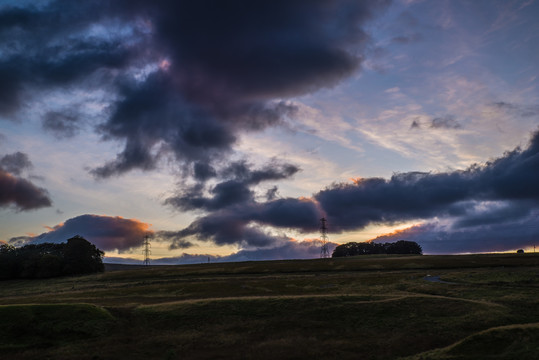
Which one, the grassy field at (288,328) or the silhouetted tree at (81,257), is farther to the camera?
the silhouetted tree at (81,257)

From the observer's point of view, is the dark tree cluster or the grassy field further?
the dark tree cluster

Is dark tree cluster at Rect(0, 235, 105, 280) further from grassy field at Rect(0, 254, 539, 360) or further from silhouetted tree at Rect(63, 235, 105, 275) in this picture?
grassy field at Rect(0, 254, 539, 360)

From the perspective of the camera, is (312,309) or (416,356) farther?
(312,309)

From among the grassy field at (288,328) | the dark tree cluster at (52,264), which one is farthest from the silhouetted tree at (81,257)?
the grassy field at (288,328)

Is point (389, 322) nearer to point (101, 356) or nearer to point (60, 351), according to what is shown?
point (101, 356)

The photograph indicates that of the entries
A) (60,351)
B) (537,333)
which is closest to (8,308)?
(60,351)

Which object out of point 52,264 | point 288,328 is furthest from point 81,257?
point 288,328

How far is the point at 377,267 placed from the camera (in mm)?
140000

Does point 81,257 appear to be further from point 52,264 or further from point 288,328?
point 288,328

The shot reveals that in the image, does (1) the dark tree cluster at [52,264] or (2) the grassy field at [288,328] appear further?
(1) the dark tree cluster at [52,264]

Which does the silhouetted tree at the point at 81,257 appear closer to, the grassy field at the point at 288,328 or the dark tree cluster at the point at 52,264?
the dark tree cluster at the point at 52,264

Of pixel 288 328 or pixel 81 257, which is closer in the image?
pixel 288 328

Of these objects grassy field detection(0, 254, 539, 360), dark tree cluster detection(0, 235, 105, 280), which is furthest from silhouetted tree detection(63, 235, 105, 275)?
grassy field detection(0, 254, 539, 360)

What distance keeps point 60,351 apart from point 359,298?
4229 cm
